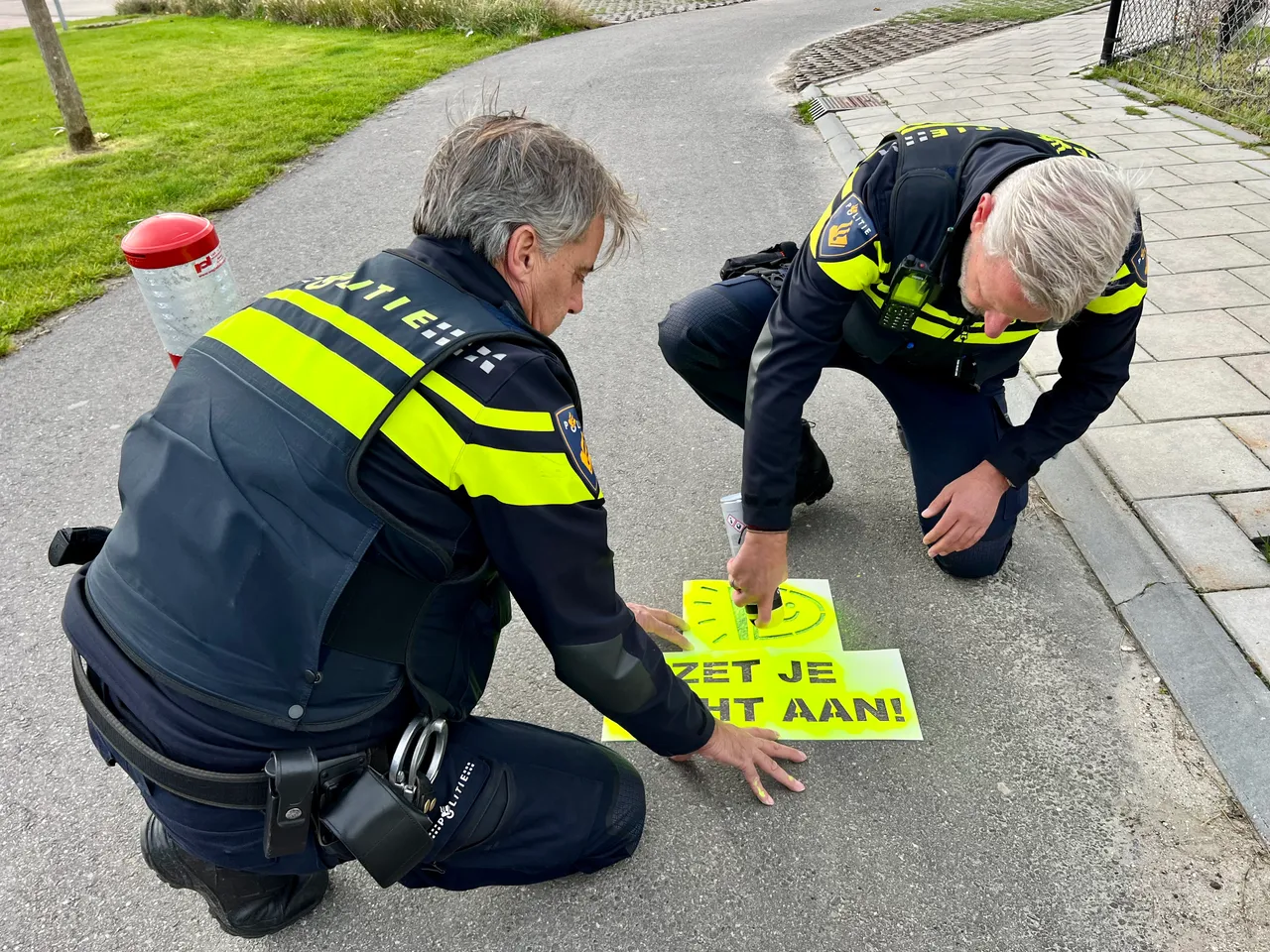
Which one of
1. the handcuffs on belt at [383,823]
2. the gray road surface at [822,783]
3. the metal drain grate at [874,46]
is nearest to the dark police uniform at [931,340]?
the gray road surface at [822,783]

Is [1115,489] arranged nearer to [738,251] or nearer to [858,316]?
[858,316]

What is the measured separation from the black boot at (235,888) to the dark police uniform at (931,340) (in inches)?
52.5

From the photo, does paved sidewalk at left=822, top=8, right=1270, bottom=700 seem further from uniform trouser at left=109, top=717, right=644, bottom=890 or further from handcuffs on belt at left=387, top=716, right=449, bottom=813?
handcuffs on belt at left=387, top=716, right=449, bottom=813

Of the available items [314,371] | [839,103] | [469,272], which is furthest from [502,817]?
[839,103]

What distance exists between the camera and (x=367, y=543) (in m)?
1.34

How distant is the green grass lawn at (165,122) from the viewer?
17.7 ft

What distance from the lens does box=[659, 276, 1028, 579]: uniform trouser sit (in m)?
2.65

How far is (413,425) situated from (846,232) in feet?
4.44

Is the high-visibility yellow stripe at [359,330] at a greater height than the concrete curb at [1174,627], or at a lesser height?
greater

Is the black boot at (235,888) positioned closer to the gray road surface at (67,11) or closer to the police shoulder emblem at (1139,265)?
the police shoulder emblem at (1139,265)

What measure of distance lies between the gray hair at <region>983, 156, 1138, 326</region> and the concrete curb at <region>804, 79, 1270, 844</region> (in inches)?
40.7

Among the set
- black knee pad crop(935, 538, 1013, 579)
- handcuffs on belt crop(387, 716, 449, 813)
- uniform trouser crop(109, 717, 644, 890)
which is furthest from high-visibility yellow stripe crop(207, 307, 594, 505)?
black knee pad crop(935, 538, 1013, 579)

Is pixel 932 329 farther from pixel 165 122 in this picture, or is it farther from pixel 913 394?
pixel 165 122

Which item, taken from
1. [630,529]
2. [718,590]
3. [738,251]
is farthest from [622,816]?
[738,251]
